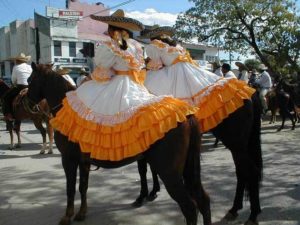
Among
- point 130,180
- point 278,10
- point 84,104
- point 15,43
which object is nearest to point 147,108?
point 84,104

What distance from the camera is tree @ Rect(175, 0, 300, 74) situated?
1836cm

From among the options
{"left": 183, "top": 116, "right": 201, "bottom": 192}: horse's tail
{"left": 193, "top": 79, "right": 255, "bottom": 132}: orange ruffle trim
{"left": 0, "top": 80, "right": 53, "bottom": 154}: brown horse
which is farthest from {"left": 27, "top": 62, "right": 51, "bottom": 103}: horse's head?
{"left": 0, "top": 80, "right": 53, "bottom": 154}: brown horse

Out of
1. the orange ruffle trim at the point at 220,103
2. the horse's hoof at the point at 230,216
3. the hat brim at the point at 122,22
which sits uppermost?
the hat brim at the point at 122,22

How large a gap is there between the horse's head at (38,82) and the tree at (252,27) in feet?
46.8

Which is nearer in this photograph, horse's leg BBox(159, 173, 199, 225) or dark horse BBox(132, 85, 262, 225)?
horse's leg BBox(159, 173, 199, 225)

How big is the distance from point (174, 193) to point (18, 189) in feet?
11.7

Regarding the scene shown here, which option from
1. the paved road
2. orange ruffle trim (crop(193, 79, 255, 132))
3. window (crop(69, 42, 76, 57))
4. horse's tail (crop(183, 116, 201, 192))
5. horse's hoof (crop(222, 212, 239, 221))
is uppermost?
window (crop(69, 42, 76, 57))

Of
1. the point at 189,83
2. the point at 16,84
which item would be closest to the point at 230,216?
the point at 189,83

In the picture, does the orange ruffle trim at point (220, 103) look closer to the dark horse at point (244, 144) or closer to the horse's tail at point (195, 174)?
the dark horse at point (244, 144)

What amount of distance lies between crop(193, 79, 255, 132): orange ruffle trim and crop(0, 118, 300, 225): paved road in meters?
1.20

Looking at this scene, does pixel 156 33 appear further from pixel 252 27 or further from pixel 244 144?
pixel 252 27

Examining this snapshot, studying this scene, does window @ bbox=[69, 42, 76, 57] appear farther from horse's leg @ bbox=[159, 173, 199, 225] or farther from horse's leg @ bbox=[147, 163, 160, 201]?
horse's leg @ bbox=[159, 173, 199, 225]

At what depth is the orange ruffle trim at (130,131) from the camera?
3582 mm

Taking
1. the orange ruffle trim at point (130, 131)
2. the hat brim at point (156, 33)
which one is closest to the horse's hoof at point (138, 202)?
the orange ruffle trim at point (130, 131)
